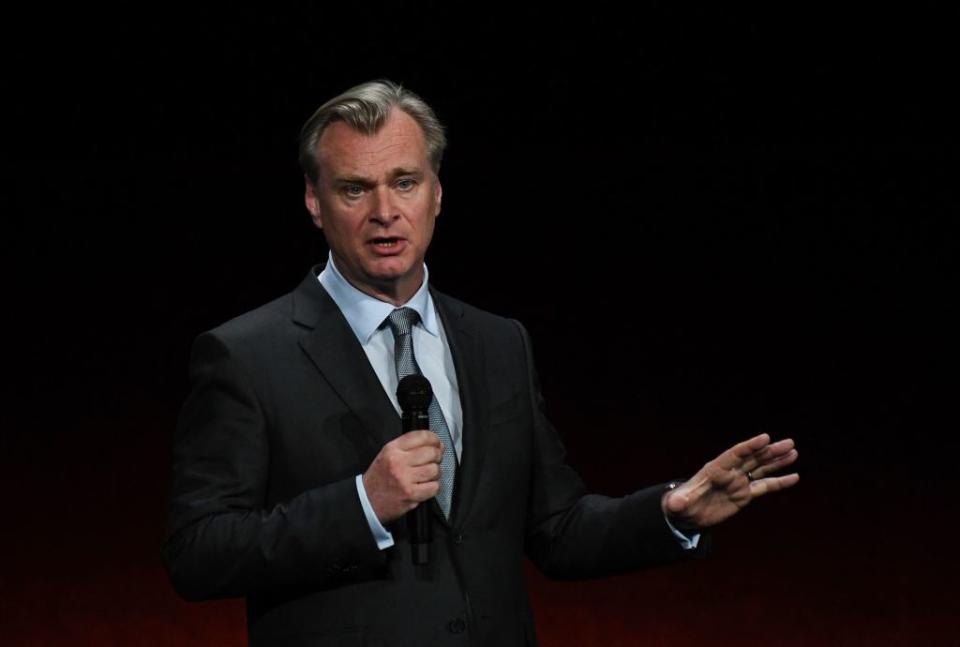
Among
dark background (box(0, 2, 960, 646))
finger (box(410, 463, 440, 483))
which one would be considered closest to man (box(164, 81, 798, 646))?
finger (box(410, 463, 440, 483))

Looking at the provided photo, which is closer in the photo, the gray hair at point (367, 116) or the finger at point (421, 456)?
the finger at point (421, 456)

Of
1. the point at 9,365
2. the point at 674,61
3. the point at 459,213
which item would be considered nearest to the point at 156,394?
the point at 9,365

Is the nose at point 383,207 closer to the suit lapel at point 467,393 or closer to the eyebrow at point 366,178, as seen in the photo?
the eyebrow at point 366,178

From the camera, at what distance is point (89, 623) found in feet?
11.8

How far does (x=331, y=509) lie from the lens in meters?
1.74

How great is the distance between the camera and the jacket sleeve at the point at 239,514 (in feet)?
5.69

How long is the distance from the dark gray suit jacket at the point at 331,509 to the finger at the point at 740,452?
16 centimetres

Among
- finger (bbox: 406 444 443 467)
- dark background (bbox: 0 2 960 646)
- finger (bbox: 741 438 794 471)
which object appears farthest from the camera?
dark background (bbox: 0 2 960 646)

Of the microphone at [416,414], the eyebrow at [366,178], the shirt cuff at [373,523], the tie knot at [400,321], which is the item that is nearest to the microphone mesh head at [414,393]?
the microphone at [416,414]

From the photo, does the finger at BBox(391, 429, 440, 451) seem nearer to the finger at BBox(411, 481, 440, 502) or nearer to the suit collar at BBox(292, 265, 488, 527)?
the finger at BBox(411, 481, 440, 502)

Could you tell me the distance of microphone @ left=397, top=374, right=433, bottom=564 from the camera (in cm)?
170

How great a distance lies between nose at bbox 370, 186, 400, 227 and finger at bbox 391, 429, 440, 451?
1.20 feet

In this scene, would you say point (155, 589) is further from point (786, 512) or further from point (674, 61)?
point (674, 61)

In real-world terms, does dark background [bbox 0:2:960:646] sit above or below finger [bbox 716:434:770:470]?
above
